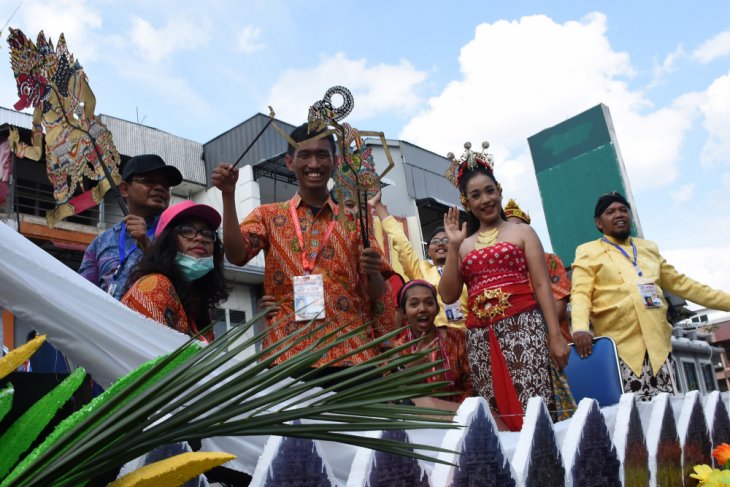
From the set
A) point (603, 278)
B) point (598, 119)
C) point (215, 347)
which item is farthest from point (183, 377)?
point (598, 119)

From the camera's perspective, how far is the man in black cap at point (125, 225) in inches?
111

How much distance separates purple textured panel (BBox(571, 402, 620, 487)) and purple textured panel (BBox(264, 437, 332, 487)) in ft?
3.44

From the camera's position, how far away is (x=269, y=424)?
80 centimetres

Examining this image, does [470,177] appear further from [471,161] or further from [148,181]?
[148,181]

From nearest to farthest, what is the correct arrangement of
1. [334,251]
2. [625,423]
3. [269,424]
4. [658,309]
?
[269,424] → [625,423] → [334,251] → [658,309]

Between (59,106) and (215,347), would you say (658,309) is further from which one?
(215,347)

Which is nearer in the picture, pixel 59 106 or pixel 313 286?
pixel 313 286

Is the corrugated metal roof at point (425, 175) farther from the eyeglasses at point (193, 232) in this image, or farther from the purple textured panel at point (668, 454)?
the eyeglasses at point (193, 232)

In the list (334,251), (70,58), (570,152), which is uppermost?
(570,152)

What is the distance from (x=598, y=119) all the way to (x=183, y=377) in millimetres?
9406

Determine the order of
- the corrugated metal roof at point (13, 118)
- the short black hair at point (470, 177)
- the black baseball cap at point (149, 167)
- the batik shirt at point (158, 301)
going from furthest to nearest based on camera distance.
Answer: the corrugated metal roof at point (13, 118) → the short black hair at point (470, 177) → the black baseball cap at point (149, 167) → the batik shirt at point (158, 301)

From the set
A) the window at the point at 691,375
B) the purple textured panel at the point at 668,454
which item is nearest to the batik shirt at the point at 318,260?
the purple textured panel at the point at 668,454

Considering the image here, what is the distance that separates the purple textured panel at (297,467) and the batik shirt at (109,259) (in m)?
1.47

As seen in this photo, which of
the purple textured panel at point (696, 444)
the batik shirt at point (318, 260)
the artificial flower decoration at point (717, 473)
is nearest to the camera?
the artificial flower decoration at point (717, 473)
